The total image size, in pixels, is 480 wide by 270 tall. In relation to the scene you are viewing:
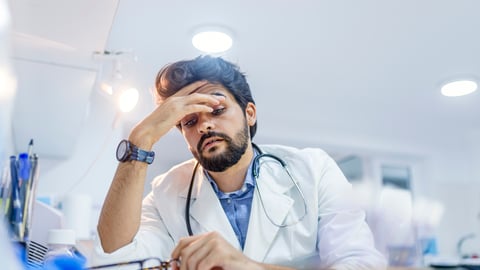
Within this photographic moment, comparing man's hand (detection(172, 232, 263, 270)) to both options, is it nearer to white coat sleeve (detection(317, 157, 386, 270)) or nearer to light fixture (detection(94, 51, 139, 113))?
white coat sleeve (detection(317, 157, 386, 270))

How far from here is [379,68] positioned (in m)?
0.88

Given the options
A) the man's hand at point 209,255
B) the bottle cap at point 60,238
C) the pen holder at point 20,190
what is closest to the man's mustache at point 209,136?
the man's hand at point 209,255

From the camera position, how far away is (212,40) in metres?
0.68

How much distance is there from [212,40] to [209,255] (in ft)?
1.26

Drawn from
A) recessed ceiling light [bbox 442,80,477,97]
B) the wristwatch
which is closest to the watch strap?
the wristwatch

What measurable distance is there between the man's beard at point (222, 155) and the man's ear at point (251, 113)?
0.06 meters

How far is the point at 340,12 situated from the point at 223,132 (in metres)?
0.61

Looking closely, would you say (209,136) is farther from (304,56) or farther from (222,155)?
(304,56)

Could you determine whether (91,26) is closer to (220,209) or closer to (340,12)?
(220,209)

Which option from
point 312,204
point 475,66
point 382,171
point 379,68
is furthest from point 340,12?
point 312,204

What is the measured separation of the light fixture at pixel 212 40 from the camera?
0.62 meters

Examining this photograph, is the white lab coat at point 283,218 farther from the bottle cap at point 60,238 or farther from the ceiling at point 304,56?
the bottle cap at point 60,238

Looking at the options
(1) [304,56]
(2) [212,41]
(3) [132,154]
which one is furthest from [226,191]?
(1) [304,56]

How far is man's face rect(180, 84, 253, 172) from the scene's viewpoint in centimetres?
48
